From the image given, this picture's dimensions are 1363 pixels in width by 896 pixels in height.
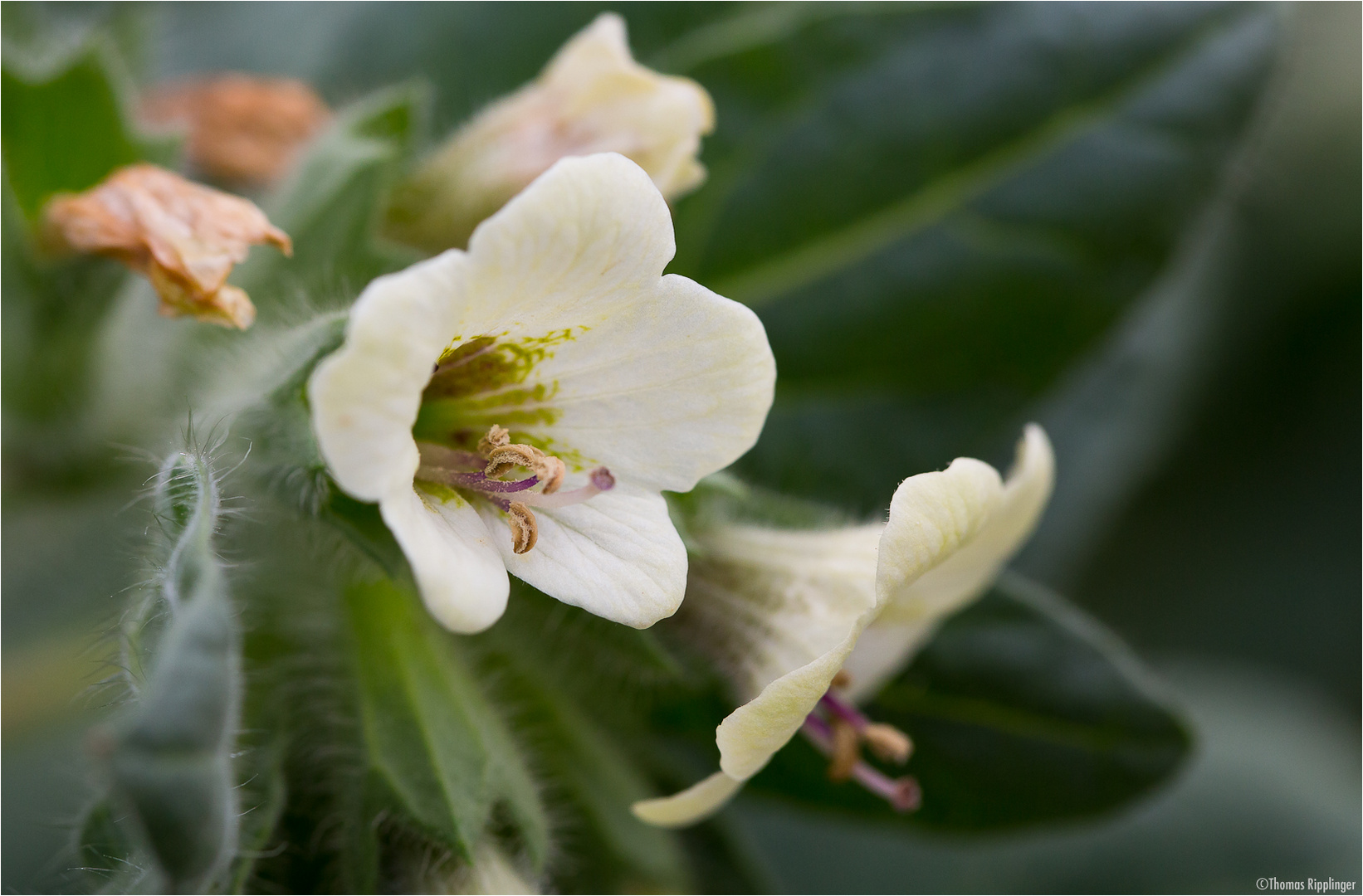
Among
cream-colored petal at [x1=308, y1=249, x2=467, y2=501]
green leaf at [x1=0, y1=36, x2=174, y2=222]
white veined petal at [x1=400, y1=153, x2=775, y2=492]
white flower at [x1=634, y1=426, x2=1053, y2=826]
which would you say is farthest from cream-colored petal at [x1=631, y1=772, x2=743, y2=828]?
green leaf at [x1=0, y1=36, x2=174, y2=222]

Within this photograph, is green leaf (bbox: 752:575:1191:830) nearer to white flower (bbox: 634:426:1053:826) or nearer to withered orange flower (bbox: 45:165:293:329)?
white flower (bbox: 634:426:1053:826)

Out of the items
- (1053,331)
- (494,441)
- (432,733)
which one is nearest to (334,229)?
(494,441)

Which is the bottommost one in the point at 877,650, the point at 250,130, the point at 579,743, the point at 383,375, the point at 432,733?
the point at 579,743

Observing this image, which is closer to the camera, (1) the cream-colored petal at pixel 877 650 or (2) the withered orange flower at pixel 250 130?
(1) the cream-colored petal at pixel 877 650

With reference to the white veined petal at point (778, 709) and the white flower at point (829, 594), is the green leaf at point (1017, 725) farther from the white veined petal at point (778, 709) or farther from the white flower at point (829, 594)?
the white veined petal at point (778, 709)

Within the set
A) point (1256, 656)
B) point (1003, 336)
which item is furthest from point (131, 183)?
point (1256, 656)

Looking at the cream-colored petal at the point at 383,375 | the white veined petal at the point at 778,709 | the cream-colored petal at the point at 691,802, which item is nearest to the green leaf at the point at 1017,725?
the cream-colored petal at the point at 691,802

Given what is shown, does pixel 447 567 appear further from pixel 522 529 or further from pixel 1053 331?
pixel 1053 331
